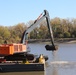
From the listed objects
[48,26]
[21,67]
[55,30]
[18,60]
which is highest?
[55,30]

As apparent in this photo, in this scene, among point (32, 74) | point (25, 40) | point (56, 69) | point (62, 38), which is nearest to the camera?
point (32, 74)

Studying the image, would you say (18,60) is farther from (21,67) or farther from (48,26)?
(48,26)

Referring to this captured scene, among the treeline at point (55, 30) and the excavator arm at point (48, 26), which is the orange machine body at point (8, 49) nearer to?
the excavator arm at point (48, 26)

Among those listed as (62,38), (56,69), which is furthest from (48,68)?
(62,38)

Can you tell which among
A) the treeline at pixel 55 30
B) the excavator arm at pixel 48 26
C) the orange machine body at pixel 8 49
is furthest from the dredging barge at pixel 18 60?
the treeline at pixel 55 30

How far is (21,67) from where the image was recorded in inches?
1232

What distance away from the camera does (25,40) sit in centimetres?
3938

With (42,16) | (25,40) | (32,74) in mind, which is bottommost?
(32,74)

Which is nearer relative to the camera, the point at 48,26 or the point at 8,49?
the point at 8,49

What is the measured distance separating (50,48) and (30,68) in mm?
9473

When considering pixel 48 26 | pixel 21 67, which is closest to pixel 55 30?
pixel 48 26

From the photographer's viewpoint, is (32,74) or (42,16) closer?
(32,74)

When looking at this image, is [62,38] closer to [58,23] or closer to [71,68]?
[58,23]

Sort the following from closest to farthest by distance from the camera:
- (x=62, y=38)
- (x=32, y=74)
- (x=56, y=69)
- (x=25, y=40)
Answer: (x=32, y=74) → (x=56, y=69) → (x=25, y=40) → (x=62, y=38)
